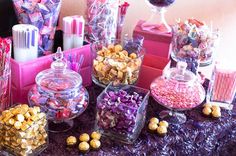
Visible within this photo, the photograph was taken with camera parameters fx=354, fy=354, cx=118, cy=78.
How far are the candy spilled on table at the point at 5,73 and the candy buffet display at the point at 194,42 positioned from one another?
1.79 feet

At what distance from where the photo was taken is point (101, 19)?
1.13 metres

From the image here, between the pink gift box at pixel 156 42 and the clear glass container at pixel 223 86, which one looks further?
the pink gift box at pixel 156 42

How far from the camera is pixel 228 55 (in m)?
1.43

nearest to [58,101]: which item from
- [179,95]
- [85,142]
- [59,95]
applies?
[59,95]

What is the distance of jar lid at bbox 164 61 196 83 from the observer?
37.8 inches

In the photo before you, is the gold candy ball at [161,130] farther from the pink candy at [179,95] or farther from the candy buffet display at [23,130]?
the candy buffet display at [23,130]

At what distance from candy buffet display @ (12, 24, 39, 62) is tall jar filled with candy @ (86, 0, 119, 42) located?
24 centimetres

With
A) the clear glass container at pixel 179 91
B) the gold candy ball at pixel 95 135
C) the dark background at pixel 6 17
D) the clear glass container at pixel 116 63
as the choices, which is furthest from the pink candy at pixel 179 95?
the dark background at pixel 6 17

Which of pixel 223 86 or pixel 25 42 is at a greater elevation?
pixel 25 42

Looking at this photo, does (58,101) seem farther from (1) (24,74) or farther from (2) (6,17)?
(2) (6,17)

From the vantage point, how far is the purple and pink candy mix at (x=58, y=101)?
87 centimetres

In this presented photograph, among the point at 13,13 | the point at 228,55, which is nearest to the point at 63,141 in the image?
the point at 13,13

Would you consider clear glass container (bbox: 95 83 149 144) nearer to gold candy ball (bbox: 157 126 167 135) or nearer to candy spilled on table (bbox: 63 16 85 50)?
gold candy ball (bbox: 157 126 167 135)

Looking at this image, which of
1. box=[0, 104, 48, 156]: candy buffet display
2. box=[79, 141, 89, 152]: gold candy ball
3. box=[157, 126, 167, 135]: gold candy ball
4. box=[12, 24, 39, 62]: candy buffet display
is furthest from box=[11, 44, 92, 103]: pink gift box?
box=[157, 126, 167, 135]: gold candy ball
